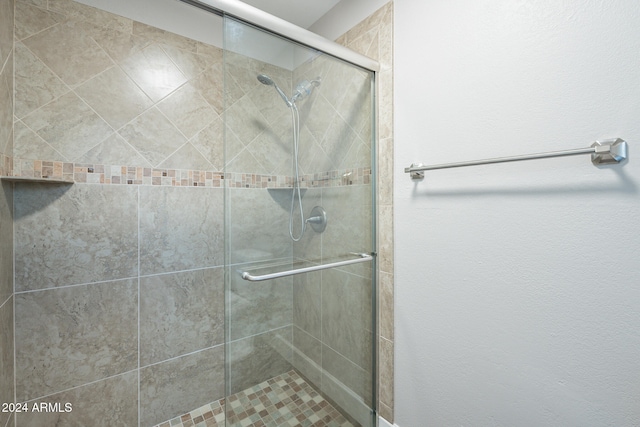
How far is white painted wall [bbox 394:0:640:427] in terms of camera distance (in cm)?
67

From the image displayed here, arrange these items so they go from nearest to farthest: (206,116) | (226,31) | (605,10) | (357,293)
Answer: (605,10), (226,31), (357,293), (206,116)

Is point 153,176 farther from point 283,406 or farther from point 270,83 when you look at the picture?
point 283,406

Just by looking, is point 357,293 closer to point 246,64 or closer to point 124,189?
point 246,64

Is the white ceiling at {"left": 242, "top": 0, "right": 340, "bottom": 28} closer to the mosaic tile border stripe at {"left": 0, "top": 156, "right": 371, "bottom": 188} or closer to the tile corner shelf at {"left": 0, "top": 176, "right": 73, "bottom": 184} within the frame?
the mosaic tile border stripe at {"left": 0, "top": 156, "right": 371, "bottom": 188}

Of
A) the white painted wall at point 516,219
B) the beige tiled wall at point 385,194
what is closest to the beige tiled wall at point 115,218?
the beige tiled wall at point 385,194

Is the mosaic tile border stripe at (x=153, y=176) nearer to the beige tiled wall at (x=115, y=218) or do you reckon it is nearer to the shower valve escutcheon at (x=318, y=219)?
the beige tiled wall at (x=115, y=218)

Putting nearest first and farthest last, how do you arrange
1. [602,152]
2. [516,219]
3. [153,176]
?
[602,152] → [516,219] → [153,176]

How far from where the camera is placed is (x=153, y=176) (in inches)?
56.1

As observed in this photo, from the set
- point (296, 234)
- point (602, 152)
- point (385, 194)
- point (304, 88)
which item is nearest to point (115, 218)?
point (296, 234)

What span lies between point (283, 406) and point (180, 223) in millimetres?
1088

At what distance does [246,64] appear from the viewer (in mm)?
958

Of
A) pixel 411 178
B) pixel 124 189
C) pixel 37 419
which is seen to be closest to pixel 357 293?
pixel 411 178

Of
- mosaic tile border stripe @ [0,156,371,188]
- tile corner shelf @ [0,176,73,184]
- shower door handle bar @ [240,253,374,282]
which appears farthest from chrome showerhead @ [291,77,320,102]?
tile corner shelf @ [0,176,73,184]

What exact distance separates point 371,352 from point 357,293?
32cm
